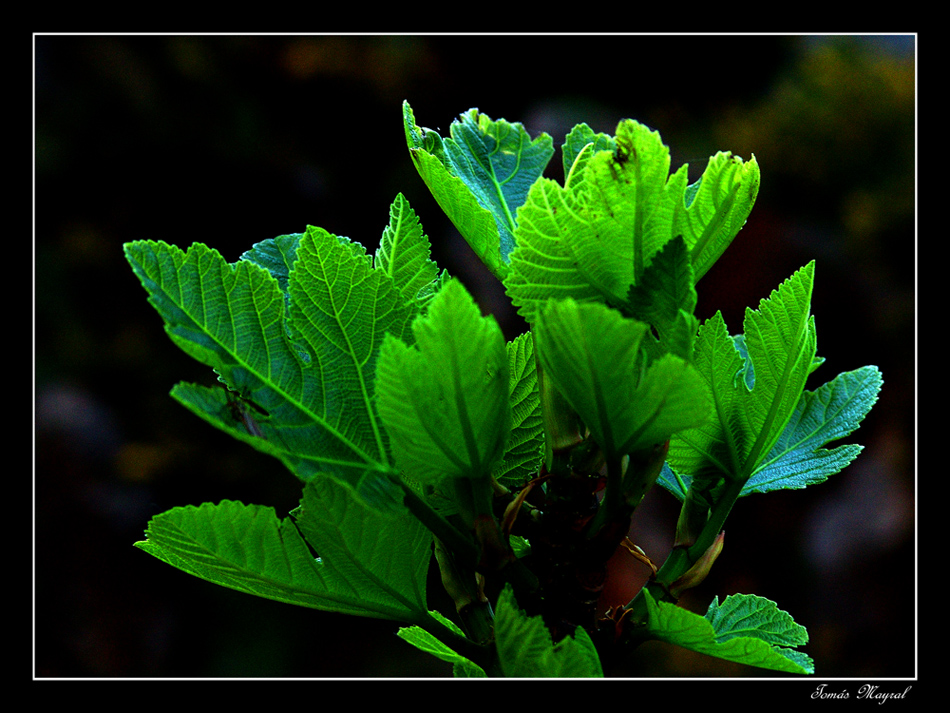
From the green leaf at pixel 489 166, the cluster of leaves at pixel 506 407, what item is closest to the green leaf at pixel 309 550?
the cluster of leaves at pixel 506 407

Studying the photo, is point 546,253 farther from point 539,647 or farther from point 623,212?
point 539,647

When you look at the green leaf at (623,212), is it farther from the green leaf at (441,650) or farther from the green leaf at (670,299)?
the green leaf at (441,650)

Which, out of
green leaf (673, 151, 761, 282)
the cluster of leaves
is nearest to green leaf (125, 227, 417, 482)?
the cluster of leaves

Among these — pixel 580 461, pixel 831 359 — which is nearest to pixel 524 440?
pixel 580 461

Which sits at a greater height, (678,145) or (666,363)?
(678,145)

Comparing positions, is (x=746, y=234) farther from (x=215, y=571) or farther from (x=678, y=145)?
(x=215, y=571)

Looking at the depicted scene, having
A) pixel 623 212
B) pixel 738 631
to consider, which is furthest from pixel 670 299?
pixel 738 631
